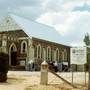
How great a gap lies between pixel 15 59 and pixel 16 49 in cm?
140

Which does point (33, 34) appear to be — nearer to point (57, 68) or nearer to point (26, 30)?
point (26, 30)

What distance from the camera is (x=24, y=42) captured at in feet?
181

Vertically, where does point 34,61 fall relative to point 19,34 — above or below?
below

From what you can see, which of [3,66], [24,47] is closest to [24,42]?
[24,47]

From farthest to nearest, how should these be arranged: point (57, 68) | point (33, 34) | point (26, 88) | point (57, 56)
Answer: point (57, 56), point (33, 34), point (57, 68), point (26, 88)

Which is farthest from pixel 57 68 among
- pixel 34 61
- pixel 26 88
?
pixel 26 88

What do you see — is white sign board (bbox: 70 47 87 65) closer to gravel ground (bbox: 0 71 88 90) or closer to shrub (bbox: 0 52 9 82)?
gravel ground (bbox: 0 71 88 90)

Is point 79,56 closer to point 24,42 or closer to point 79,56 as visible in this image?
point 79,56

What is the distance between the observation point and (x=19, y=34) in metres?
55.2

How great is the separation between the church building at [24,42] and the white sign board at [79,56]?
97.4ft

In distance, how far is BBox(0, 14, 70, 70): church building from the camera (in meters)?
54.1

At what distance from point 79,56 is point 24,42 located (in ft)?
108

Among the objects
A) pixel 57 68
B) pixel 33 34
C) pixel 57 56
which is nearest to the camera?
pixel 57 68

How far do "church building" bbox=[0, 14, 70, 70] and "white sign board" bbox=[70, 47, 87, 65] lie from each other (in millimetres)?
29681
